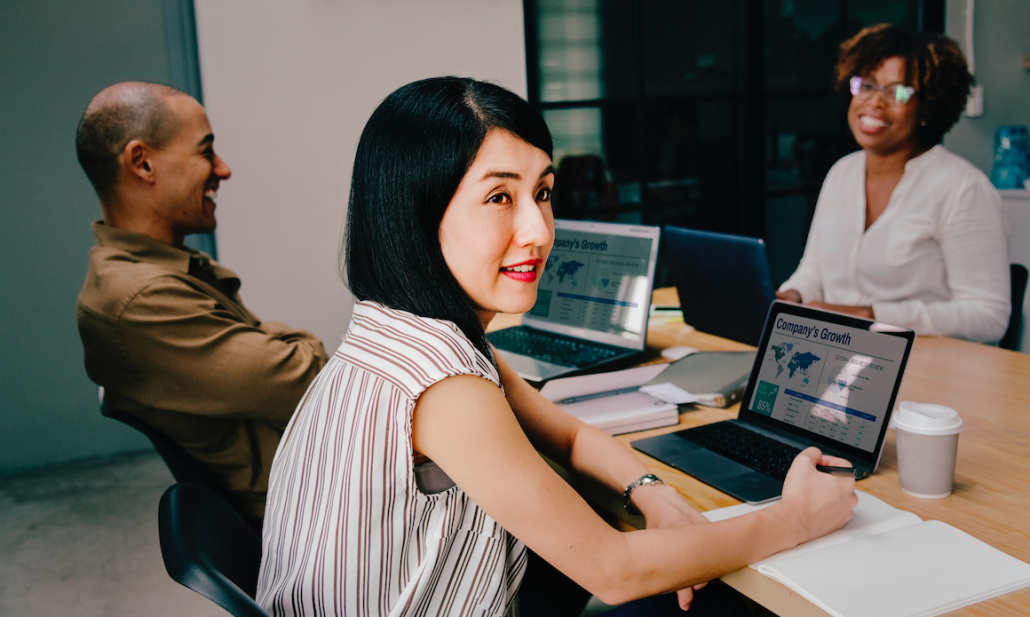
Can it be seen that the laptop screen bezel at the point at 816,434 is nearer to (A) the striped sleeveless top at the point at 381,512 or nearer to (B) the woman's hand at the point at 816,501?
(B) the woman's hand at the point at 816,501

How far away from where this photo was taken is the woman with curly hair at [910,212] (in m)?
1.95

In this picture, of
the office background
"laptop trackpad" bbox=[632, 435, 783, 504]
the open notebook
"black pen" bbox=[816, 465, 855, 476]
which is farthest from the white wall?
the open notebook

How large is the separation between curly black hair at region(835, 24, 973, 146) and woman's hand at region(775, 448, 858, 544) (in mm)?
1593

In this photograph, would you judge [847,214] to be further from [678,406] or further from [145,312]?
[145,312]

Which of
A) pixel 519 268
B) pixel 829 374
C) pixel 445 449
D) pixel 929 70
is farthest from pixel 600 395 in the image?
pixel 929 70

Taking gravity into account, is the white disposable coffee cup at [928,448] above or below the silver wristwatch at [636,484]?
above

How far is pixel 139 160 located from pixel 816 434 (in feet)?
4.87

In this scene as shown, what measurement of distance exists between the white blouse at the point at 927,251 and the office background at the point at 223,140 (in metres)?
1.74

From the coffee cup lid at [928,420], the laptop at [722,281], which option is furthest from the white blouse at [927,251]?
the coffee cup lid at [928,420]

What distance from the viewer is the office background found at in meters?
2.84

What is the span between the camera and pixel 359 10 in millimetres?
2973

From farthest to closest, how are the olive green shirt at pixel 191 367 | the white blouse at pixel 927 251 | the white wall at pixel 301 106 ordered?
1. the white wall at pixel 301 106
2. the white blouse at pixel 927 251
3. the olive green shirt at pixel 191 367

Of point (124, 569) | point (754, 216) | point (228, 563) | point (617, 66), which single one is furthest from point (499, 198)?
point (754, 216)

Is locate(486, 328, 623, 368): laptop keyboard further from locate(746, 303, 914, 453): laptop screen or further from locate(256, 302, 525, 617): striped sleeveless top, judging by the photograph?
locate(256, 302, 525, 617): striped sleeveless top
